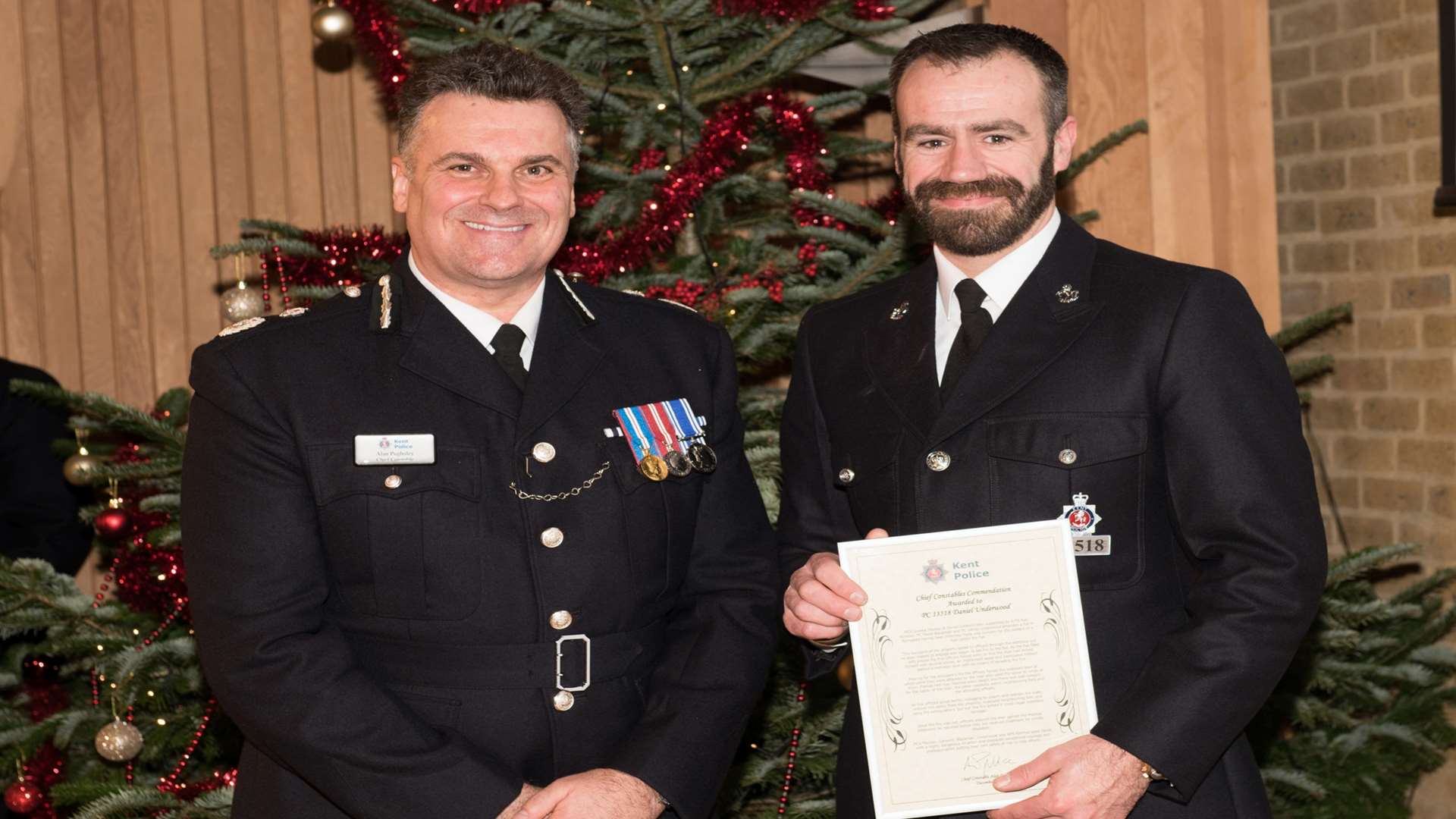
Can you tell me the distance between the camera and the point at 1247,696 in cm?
193

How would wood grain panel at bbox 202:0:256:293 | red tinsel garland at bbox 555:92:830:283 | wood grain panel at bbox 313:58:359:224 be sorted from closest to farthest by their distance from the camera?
red tinsel garland at bbox 555:92:830:283 → wood grain panel at bbox 202:0:256:293 → wood grain panel at bbox 313:58:359:224

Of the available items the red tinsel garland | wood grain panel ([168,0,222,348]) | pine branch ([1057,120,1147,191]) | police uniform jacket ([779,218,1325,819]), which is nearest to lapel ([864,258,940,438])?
police uniform jacket ([779,218,1325,819])

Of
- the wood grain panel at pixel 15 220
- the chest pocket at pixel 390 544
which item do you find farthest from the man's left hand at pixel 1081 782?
the wood grain panel at pixel 15 220

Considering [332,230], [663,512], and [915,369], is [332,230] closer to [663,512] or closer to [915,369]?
[663,512]

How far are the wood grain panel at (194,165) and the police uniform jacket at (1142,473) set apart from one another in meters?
3.24

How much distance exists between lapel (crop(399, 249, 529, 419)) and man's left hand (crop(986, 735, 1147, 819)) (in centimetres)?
96

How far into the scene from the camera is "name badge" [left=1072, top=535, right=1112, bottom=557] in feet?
6.64

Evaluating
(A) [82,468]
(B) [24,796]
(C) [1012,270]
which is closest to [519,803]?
(C) [1012,270]

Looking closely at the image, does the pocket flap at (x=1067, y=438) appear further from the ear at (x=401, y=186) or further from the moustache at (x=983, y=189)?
the ear at (x=401, y=186)

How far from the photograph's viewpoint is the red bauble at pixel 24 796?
11.5 feet

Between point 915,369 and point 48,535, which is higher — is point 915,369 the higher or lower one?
the higher one

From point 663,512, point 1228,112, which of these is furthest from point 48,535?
point 1228,112

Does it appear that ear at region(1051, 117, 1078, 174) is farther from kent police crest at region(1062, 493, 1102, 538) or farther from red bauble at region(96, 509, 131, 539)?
red bauble at region(96, 509, 131, 539)

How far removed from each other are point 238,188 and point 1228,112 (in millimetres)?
3224
